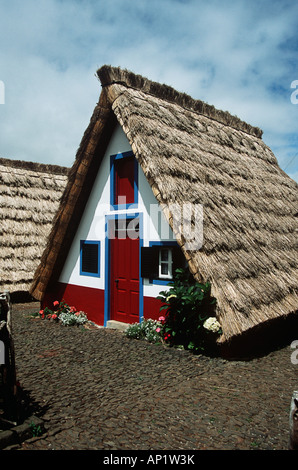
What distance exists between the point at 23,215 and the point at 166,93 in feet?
23.2

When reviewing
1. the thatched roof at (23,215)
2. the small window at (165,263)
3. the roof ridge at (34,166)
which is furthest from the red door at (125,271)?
the roof ridge at (34,166)

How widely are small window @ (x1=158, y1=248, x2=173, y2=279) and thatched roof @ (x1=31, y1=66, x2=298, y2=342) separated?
127cm

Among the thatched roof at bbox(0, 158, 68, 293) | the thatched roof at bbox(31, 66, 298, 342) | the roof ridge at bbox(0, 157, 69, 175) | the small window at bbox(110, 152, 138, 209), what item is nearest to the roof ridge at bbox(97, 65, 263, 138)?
the thatched roof at bbox(31, 66, 298, 342)

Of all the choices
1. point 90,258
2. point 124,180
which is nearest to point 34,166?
point 90,258

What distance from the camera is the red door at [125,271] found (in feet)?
28.4

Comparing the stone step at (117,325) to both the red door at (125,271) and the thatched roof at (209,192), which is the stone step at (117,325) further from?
the thatched roof at (209,192)

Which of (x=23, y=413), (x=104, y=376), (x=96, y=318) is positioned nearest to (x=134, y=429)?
(x=23, y=413)

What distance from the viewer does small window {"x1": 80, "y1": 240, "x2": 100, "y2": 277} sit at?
9.44 metres

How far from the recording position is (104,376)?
5691 mm

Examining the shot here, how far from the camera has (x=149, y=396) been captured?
4957mm

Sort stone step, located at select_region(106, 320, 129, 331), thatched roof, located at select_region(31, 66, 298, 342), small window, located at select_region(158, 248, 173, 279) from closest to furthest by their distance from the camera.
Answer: thatched roof, located at select_region(31, 66, 298, 342) → small window, located at select_region(158, 248, 173, 279) → stone step, located at select_region(106, 320, 129, 331)

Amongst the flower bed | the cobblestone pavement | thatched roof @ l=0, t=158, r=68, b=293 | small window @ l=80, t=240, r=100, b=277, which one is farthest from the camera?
thatched roof @ l=0, t=158, r=68, b=293

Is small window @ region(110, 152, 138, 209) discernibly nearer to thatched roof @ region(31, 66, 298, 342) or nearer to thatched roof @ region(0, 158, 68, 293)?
thatched roof @ region(31, 66, 298, 342)
